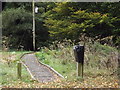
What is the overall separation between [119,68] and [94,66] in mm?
1910

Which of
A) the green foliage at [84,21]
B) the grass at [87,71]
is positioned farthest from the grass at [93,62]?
the green foliage at [84,21]

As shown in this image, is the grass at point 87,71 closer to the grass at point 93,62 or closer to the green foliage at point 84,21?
the grass at point 93,62

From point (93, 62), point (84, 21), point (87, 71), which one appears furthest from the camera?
point (84, 21)

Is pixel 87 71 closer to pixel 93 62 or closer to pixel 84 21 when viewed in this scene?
pixel 93 62

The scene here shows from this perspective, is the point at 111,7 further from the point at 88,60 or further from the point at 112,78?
the point at 112,78

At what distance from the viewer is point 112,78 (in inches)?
332

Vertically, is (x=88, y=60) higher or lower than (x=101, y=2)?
lower

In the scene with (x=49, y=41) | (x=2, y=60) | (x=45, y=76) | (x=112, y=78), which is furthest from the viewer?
(x=49, y=41)

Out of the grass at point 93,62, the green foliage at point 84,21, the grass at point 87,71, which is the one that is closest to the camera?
the grass at point 87,71

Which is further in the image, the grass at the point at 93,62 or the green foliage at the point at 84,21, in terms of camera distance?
the green foliage at the point at 84,21

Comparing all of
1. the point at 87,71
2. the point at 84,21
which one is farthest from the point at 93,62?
the point at 84,21

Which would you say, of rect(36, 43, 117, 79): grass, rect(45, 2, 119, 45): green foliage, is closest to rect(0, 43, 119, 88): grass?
rect(36, 43, 117, 79): grass

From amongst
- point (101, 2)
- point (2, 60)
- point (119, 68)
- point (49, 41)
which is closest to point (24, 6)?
point (49, 41)

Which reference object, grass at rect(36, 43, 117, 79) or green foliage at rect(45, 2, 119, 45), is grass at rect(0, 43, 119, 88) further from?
green foliage at rect(45, 2, 119, 45)
